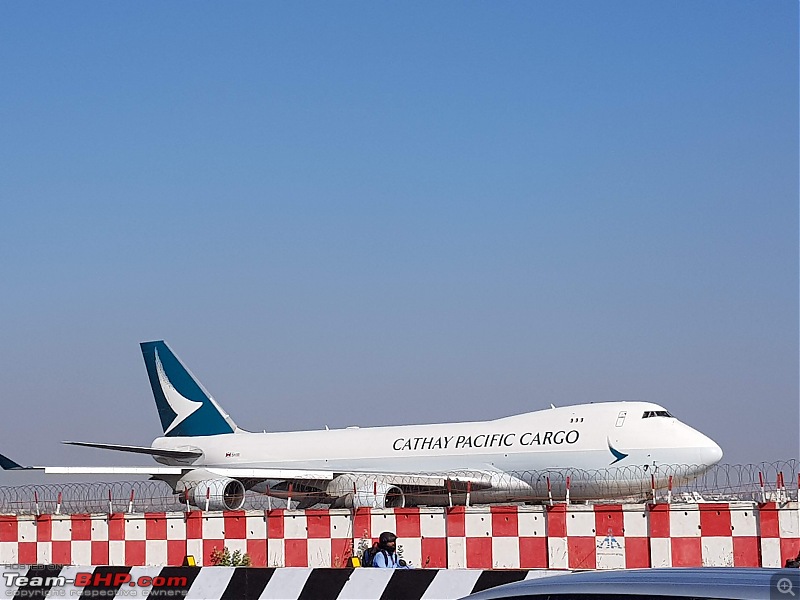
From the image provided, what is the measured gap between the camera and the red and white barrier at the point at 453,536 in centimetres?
1468

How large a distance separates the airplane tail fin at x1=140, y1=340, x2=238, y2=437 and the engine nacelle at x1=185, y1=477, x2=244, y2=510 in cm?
744

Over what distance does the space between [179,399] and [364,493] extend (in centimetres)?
1110

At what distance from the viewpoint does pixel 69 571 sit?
32.4 feet

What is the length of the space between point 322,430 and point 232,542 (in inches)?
590

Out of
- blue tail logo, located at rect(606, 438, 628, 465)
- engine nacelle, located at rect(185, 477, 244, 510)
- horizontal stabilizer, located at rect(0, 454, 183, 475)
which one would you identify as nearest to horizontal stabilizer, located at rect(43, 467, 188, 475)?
horizontal stabilizer, located at rect(0, 454, 183, 475)

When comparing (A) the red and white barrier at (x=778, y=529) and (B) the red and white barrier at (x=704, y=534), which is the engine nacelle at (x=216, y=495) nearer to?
(B) the red and white barrier at (x=704, y=534)

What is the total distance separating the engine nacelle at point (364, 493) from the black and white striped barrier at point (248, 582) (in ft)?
53.2

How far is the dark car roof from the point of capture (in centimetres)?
396

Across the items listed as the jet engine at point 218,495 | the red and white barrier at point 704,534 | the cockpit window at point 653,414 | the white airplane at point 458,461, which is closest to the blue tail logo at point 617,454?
the white airplane at point 458,461

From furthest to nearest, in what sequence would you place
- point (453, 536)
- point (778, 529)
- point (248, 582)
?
1. point (453, 536)
2. point (778, 529)
3. point (248, 582)

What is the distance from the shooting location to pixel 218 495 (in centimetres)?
2759

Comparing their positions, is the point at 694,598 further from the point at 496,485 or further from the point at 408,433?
the point at 408,433

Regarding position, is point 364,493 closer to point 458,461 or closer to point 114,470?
point 458,461

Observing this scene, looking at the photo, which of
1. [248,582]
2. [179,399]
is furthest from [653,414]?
[248,582]
